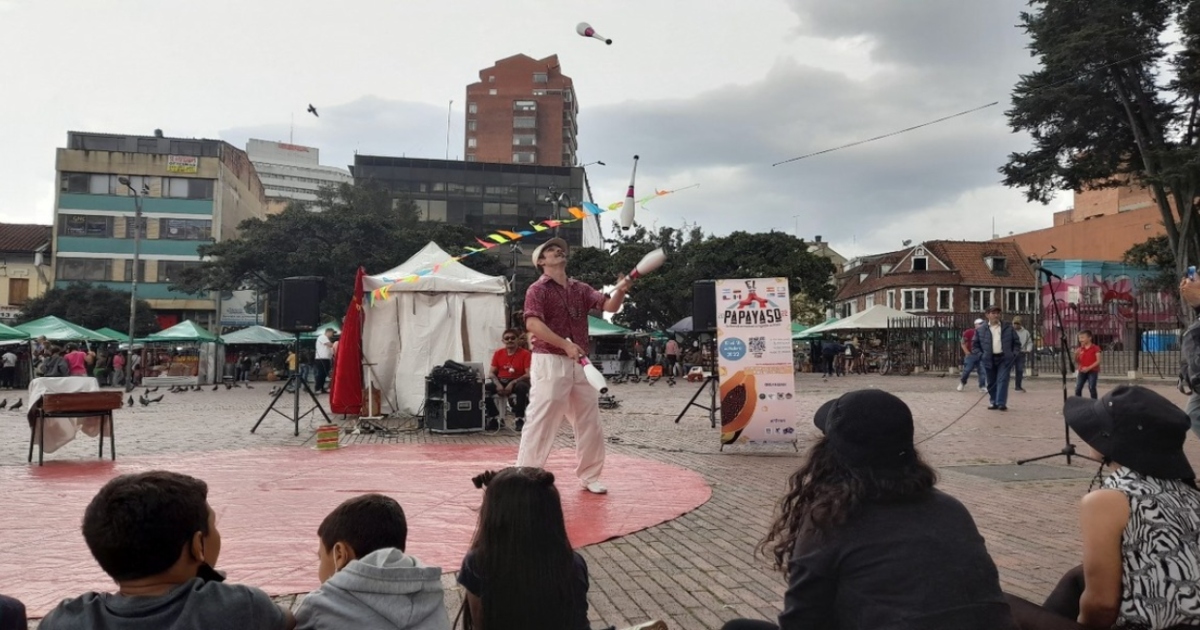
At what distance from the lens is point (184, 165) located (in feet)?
191

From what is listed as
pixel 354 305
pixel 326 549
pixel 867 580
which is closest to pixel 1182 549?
pixel 867 580

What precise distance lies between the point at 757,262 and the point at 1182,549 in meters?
48.5

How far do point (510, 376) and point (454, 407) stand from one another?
116 cm

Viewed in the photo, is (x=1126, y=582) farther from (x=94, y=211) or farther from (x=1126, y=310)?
(x=94, y=211)

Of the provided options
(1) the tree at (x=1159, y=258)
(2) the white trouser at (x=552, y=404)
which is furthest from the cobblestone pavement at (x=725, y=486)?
(1) the tree at (x=1159, y=258)

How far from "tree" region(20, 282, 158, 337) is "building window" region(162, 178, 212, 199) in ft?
33.8

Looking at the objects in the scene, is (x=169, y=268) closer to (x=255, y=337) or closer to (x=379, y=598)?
(x=255, y=337)

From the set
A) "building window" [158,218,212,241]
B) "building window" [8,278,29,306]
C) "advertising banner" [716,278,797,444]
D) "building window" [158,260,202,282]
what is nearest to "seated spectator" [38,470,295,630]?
"advertising banner" [716,278,797,444]

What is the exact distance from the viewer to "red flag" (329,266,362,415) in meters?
13.2

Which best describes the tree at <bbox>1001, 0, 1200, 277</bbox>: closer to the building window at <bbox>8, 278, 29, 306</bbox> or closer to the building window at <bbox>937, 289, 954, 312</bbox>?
the building window at <bbox>937, 289, 954, 312</bbox>

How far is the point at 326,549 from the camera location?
8.07 feet

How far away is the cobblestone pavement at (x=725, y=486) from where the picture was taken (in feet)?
13.3

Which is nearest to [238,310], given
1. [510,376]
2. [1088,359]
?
[510,376]

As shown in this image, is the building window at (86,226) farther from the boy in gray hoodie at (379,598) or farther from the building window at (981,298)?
the boy in gray hoodie at (379,598)
